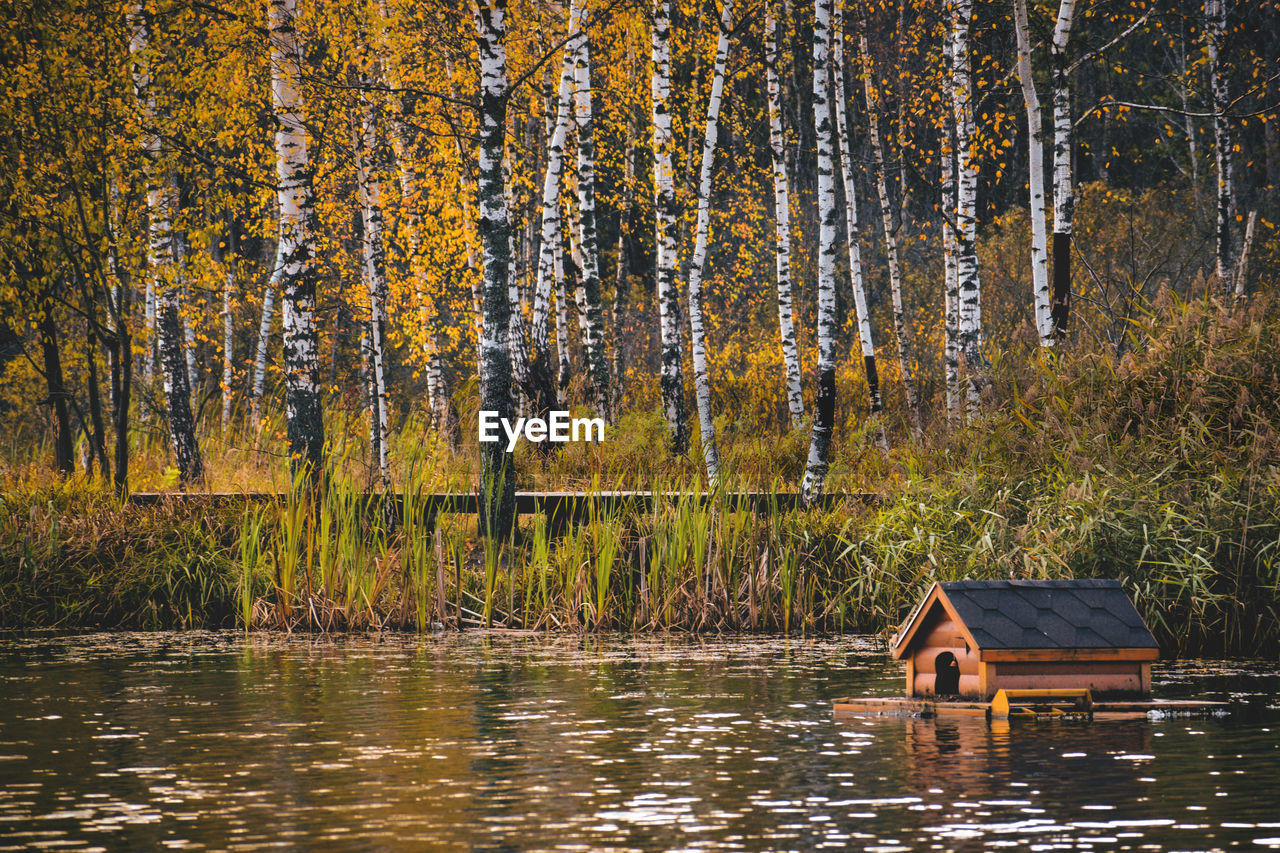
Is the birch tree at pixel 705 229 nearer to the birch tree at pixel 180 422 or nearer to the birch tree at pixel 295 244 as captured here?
the birch tree at pixel 295 244

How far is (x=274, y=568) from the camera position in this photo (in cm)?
1262

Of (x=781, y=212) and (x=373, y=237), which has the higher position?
(x=781, y=212)

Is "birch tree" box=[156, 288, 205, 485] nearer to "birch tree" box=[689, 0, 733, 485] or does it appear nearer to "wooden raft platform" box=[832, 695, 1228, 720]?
"birch tree" box=[689, 0, 733, 485]

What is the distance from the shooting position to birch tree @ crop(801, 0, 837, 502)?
13992 millimetres

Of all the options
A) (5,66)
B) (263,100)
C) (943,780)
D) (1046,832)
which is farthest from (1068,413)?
(5,66)

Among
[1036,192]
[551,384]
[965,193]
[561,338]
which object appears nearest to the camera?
[1036,192]

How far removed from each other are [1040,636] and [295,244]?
9.23 m

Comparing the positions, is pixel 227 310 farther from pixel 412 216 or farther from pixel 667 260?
pixel 667 260

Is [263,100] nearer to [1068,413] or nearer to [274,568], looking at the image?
[274,568]

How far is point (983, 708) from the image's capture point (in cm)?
766

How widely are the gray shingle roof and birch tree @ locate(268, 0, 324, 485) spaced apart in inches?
323

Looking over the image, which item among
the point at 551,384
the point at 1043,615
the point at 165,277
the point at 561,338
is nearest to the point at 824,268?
the point at 551,384

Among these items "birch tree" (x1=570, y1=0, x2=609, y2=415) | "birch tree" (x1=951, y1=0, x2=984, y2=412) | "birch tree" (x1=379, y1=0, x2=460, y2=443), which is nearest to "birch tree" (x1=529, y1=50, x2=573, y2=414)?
"birch tree" (x1=570, y1=0, x2=609, y2=415)

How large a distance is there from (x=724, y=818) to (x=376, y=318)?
41.7ft
